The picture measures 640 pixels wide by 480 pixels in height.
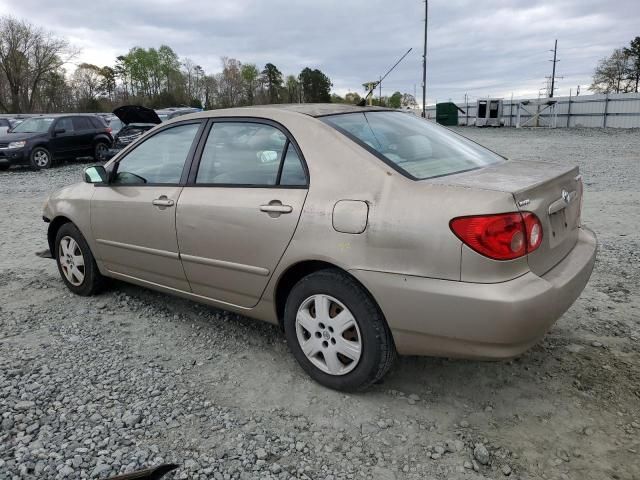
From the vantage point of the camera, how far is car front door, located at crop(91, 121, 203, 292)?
364 centimetres

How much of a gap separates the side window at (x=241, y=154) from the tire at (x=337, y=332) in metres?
0.73

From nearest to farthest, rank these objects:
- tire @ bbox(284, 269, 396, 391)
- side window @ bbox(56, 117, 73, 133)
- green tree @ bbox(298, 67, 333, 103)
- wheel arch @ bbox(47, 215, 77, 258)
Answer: tire @ bbox(284, 269, 396, 391) < wheel arch @ bbox(47, 215, 77, 258) < side window @ bbox(56, 117, 73, 133) < green tree @ bbox(298, 67, 333, 103)

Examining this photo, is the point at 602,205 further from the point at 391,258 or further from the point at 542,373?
the point at 391,258

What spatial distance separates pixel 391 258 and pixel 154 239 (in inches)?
75.6

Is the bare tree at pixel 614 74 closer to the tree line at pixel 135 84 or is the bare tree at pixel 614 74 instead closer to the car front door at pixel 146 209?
the tree line at pixel 135 84

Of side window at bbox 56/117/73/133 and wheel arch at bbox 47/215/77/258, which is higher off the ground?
side window at bbox 56/117/73/133

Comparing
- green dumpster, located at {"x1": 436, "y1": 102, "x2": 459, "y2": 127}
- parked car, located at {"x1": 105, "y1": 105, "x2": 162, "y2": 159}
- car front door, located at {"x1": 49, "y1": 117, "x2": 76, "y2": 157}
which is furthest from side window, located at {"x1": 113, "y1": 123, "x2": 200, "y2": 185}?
green dumpster, located at {"x1": 436, "y1": 102, "x2": 459, "y2": 127}

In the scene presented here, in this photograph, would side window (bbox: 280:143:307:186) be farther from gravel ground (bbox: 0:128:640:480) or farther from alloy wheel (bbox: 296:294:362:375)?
gravel ground (bbox: 0:128:640:480)

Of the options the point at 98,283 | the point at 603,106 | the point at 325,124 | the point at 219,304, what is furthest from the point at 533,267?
the point at 603,106

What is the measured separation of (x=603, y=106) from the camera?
30.8 metres

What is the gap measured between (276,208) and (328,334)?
76 cm

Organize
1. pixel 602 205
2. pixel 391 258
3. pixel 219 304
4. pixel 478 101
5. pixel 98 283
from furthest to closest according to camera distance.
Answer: pixel 478 101, pixel 602 205, pixel 98 283, pixel 219 304, pixel 391 258

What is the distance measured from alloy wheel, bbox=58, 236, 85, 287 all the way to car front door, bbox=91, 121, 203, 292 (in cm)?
38

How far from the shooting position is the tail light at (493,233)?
92.8 inches
